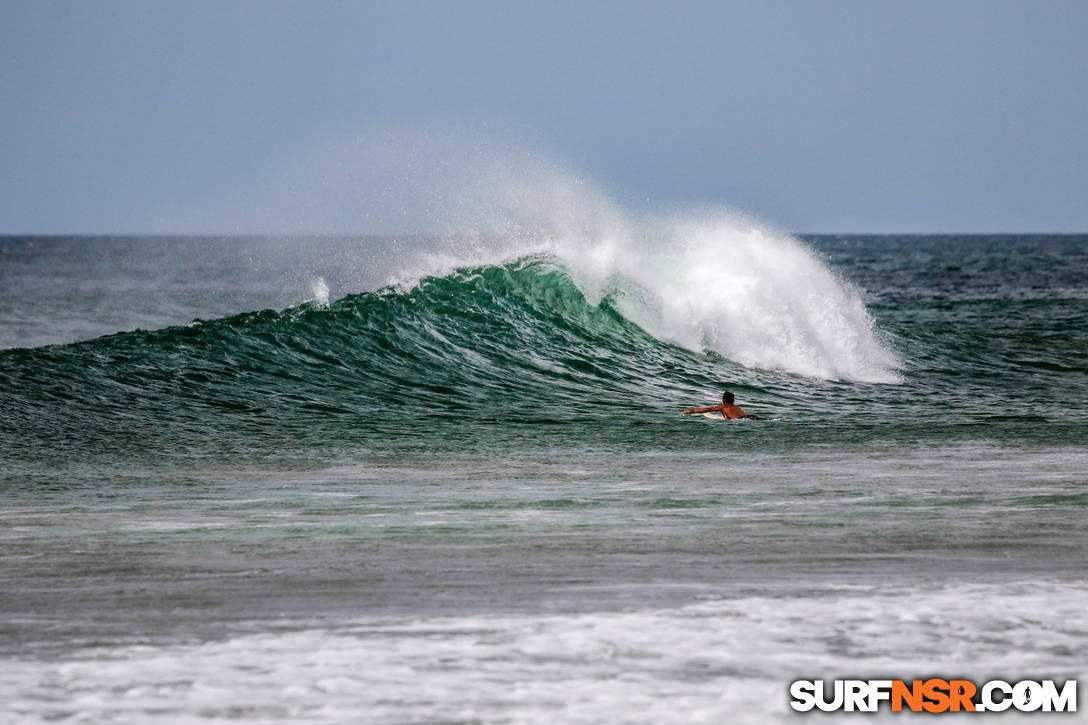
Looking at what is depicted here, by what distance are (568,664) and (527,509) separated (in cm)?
321

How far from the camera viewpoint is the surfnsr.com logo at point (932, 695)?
14.7 ft

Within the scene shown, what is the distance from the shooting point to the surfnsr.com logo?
449cm

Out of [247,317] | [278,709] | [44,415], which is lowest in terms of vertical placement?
[278,709]

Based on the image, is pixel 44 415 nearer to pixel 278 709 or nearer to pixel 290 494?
pixel 290 494

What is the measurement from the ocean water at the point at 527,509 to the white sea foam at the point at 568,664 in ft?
0.06

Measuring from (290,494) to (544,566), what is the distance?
112 inches

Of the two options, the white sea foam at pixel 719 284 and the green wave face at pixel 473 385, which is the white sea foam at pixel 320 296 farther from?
the white sea foam at pixel 719 284

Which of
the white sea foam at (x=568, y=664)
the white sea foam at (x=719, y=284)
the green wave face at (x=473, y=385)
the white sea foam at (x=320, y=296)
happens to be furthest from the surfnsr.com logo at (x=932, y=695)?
the white sea foam at (x=320, y=296)

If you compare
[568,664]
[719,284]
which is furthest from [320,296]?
[568,664]

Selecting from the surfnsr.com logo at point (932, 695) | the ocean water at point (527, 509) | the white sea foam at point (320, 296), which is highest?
the white sea foam at point (320, 296)

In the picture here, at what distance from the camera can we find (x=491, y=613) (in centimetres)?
558

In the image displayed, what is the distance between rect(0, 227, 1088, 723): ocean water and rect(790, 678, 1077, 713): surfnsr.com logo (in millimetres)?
86

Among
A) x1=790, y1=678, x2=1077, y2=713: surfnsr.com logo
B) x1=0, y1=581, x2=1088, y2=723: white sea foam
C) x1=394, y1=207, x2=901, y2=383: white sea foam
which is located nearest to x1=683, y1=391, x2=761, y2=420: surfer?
x1=394, y1=207, x2=901, y2=383: white sea foam

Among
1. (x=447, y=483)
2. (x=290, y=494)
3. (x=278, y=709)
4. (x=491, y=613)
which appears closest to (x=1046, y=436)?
(x=447, y=483)
